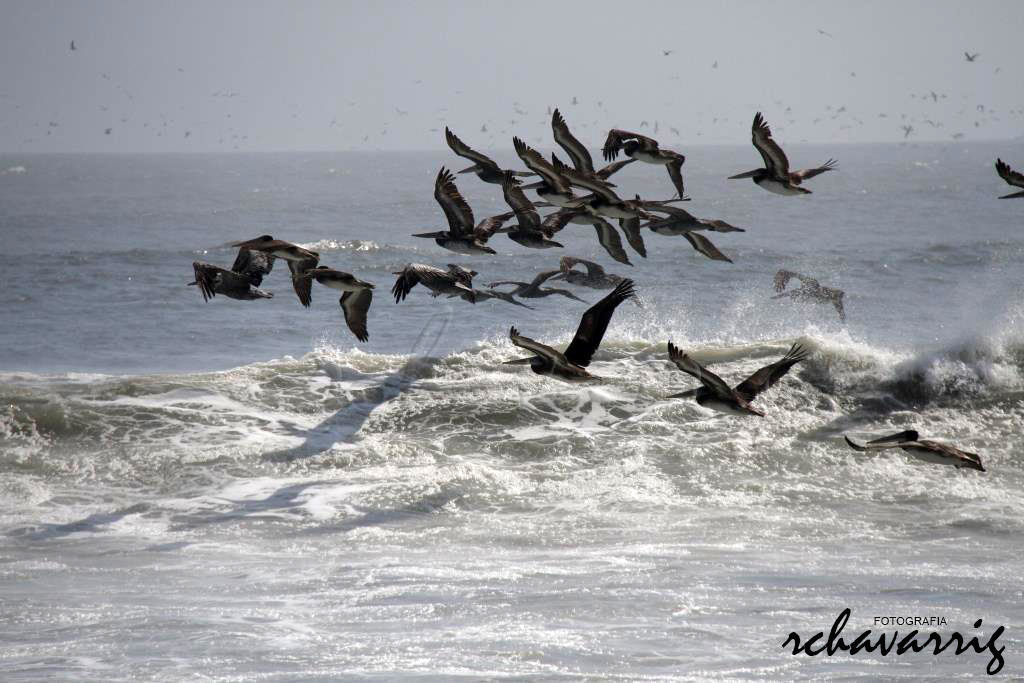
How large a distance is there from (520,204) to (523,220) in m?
0.14

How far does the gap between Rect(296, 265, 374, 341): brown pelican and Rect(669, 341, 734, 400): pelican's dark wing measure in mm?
3033

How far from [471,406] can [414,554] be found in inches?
226

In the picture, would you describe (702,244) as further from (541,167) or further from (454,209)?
(454,209)

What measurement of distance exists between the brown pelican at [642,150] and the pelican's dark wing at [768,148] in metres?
0.68

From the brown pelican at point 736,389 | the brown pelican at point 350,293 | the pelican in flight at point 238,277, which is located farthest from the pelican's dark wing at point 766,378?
the pelican in flight at point 238,277

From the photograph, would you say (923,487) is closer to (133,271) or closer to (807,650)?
(807,650)

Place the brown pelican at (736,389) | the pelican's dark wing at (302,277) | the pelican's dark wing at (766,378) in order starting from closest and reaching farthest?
the brown pelican at (736,389) → the pelican's dark wing at (766,378) → the pelican's dark wing at (302,277)

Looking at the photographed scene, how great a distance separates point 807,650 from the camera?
828 centimetres

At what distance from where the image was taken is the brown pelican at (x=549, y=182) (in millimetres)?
9797

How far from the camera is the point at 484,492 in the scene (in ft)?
42.4

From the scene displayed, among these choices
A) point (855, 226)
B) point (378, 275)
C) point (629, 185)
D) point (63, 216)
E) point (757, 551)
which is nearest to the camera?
point (757, 551)

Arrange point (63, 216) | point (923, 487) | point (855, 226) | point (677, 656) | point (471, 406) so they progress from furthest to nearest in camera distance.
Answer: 1. point (63, 216)
2. point (855, 226)
3. point (471, 406)
4. point (923, 487)
5. point (677, 656)

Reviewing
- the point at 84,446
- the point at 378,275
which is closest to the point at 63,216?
the point at 378,275

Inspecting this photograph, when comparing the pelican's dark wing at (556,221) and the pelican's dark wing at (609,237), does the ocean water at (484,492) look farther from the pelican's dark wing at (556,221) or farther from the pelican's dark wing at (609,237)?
the pelican's dark wing at (556,221)
